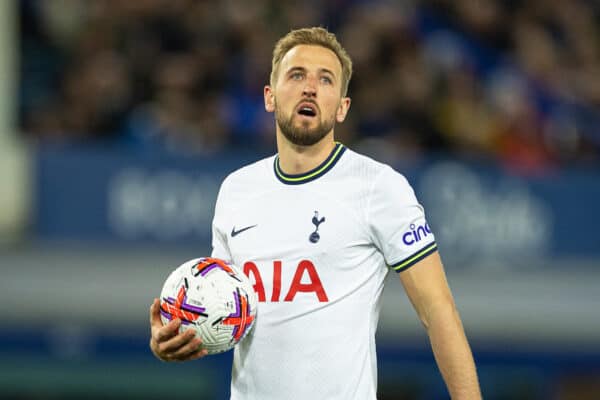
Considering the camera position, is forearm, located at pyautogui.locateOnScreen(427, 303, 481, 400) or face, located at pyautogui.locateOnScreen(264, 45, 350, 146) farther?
face, located at pyautogui.locateOnScreen(264, 45, 350, 146)

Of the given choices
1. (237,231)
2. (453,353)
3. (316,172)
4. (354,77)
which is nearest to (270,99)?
(316,172)

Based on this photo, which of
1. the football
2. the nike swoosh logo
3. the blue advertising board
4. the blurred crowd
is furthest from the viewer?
the blurred crowd

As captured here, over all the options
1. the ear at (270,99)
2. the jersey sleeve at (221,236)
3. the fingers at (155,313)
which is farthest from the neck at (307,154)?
the fingers at (155,313)

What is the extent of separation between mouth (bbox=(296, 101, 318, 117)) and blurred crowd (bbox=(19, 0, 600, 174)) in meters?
5.36

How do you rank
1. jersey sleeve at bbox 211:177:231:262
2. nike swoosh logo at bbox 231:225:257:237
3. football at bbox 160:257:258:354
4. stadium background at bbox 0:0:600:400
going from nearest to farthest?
football at bbox 160:257:258:354, nike swoosh logo at bbox 231:225:257:237, jersey sleeve at bbox 211:177:231:262, stadium background at bbox 0:0:600:400

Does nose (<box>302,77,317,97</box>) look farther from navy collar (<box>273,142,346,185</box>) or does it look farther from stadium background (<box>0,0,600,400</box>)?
stadium background (<box>0,0,600,400</box>)

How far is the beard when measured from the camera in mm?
4152

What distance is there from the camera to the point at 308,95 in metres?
4.12

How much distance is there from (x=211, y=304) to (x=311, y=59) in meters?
0.91

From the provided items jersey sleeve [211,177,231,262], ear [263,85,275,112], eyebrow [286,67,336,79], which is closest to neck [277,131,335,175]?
ear [263,85,275,112]

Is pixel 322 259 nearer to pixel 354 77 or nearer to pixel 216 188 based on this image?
pixel 216 188

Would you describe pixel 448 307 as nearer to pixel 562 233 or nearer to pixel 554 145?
pixel 562 233

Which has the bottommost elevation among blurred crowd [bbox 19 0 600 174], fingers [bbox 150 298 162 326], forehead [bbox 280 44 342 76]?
fingers [bbox 150 298 162 326]

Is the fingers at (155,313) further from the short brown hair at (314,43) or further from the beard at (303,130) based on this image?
the short brown hair at (314,43)
